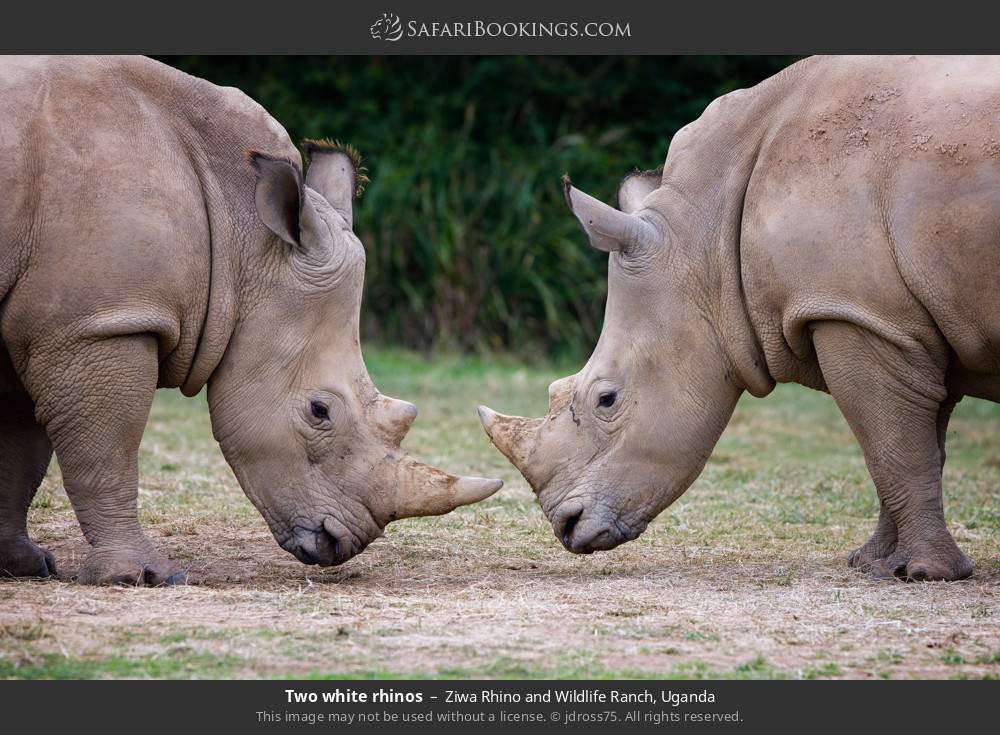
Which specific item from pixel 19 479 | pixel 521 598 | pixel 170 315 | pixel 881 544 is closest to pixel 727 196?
pixel 881 544

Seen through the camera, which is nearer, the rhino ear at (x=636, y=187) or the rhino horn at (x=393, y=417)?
the rhino horn at (x=393, y=417)

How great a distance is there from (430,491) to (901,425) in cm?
208

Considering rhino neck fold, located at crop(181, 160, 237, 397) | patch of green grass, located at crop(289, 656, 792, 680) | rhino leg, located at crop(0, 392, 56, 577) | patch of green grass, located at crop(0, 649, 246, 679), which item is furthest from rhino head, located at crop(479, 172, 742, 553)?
patch of green grass, located at crop(0, 649, 246, 679)

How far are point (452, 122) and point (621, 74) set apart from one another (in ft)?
7.31

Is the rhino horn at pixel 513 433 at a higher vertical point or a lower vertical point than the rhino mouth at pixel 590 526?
higher

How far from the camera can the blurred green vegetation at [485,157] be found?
55.2 feet

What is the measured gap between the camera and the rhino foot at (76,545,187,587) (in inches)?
249

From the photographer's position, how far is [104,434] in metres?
6.28

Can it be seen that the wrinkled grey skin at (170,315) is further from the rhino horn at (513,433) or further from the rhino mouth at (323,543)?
the rhino horn at (513,433)

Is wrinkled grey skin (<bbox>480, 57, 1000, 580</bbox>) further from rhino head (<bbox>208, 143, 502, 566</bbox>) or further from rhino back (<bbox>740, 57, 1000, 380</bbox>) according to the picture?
rhino head (<bbox>208, 143, 502, 566</bbox>)

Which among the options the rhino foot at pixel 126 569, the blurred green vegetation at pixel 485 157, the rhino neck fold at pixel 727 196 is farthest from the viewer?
the blurred green vegetation at pixel 485 157

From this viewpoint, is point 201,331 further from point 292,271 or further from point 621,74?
point 621,74

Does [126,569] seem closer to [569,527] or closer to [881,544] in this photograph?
[569,527]

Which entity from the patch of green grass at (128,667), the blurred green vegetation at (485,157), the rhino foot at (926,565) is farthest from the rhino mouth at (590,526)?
the blurred green vegetation at (485,157)
